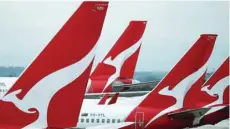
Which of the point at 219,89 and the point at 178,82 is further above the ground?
the point at 178,82

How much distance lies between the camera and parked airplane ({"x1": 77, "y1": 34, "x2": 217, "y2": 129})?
13.8 metres

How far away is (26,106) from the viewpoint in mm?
6895

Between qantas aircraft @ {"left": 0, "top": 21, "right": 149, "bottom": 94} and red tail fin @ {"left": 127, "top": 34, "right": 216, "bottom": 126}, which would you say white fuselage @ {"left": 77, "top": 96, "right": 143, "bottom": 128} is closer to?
red tail fin @ {"left": 127, "top": 34, "right": 216, "bottom": 126}

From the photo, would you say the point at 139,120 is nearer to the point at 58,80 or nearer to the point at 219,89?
the point at 58,80

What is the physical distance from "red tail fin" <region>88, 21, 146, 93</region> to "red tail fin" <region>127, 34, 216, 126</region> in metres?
12.6

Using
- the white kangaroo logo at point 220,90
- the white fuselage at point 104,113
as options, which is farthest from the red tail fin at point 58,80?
the white kangaroo logo at point 220,90

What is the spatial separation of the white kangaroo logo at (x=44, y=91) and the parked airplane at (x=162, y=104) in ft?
20.6

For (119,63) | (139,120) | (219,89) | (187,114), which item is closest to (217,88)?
(219,89)

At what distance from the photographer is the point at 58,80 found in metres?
6.95

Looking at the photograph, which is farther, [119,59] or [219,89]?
[119,59]

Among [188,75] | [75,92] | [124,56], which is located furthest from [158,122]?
[124,56]

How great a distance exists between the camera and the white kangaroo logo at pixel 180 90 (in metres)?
14.2

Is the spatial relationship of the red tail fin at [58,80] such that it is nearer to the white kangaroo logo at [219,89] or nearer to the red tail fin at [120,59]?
the white kangaroo logo at [219,89]

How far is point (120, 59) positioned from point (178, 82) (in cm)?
1333
